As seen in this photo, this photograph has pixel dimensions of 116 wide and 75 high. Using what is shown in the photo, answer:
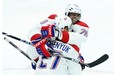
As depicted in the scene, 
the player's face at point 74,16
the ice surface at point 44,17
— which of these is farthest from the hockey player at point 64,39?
the ice surface at point 44,17

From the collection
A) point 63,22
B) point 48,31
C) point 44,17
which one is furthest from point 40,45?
point 44,17

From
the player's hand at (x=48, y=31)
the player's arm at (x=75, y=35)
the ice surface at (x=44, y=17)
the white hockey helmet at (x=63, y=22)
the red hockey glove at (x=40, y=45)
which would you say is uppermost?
the white hockey helmet at (x=63, y=22)

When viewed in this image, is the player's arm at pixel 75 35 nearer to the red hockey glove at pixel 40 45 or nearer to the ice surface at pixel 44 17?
the red hockey glove at pixel 40 45

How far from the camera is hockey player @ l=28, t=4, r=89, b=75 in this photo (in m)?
3.47

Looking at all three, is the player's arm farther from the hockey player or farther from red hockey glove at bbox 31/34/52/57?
red hockey glove at bbox 31/34/52/57

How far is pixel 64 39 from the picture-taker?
3.51 metres

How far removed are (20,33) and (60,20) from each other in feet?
9.79

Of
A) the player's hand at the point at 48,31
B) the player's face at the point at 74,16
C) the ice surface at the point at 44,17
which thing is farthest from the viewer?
the ice surface at the point at 44,17

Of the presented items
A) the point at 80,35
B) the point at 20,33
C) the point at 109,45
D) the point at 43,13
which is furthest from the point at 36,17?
the point at 80,35

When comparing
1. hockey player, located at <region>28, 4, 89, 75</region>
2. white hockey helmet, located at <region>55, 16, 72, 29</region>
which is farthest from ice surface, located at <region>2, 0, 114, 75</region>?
white hockey helmet, located at <region>55, 16, 72, 29</region>

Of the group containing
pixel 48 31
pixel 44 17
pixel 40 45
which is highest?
pixel 48 31

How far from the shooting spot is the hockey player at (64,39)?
3.47 meters

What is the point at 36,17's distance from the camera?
22.6ft

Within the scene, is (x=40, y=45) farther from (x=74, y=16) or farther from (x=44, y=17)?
(x=44, y=17)
